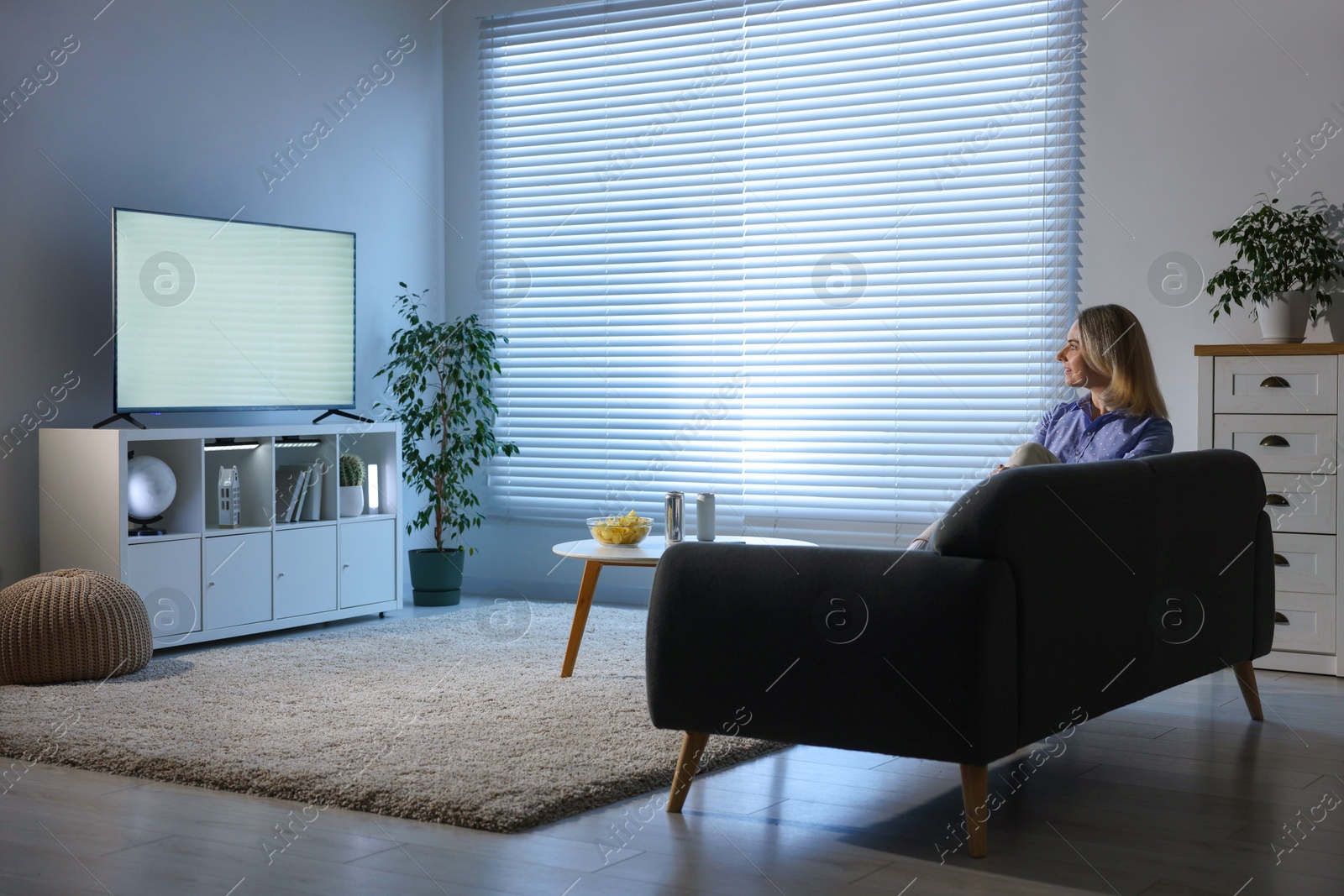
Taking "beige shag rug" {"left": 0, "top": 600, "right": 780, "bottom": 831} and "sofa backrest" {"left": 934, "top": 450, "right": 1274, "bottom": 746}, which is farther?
"beige shag rug" {"left": 0, "top": 600, "right": 780, "bottom": 831}

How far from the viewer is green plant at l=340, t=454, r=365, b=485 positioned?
17.7 ft

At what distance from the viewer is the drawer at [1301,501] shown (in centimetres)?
432

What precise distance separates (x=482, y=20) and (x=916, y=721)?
15.8ft

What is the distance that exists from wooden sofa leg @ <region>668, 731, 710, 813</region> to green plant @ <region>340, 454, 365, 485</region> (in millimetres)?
2983

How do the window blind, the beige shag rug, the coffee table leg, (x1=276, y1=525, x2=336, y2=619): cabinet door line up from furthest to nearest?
the window blind, (x1=276, y1=525, x2=336, y2=619): cabinet door, the coffee table leg, the beige shag rug

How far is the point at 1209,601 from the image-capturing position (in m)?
3.32

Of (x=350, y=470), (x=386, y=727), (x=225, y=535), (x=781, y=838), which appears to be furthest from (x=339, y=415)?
(x=781, y=838)

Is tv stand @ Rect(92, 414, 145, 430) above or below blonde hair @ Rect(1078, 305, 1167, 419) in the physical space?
below

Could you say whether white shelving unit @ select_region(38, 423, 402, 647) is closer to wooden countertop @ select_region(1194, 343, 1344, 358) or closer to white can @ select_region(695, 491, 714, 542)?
white can @ select_region(695, 491, 714, 542)

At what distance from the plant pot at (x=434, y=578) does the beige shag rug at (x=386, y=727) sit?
1017 millimetres

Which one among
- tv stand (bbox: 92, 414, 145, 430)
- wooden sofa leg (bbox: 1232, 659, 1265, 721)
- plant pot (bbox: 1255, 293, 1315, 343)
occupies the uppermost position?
plant pot (bbox: 1255, 293, 1315, 343)

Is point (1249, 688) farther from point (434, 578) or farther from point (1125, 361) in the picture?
point (434, 578)

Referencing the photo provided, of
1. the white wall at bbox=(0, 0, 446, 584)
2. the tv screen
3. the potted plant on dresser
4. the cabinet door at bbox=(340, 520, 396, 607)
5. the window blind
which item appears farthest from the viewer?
the potted plant on dresser

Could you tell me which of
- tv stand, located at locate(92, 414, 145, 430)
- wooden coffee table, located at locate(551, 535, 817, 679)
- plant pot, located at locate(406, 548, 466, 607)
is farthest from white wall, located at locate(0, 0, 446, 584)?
wooden coffee table, located at locate(551, 535, 817, 679)
